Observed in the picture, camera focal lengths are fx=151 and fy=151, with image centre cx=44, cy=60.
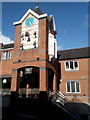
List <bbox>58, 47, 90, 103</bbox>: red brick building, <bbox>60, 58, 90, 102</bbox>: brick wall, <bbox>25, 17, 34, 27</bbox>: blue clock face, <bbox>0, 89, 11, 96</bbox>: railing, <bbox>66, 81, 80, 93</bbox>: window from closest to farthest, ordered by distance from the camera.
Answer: <bbox>25, 17, 34, 27</bbox>: blue clock face → <bbox>0, 89, 11, 96</bbox>: railing → <bbox>60, 58, 90, 102</bbox>: brick wall → <bbox>58, 47, 90, 103</bbox>: red brick building → <bbox>66, 81, 80, 93</bbox>: window

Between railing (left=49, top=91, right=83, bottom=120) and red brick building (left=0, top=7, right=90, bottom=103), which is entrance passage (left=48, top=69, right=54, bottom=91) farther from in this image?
railing (left=49, top=91, right=83, bottom=120)

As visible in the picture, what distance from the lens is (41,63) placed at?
62.4 feet

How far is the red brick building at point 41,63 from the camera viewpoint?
19.8 metres

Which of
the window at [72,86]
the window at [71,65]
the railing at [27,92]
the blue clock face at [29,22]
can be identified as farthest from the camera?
the window at [71,65]

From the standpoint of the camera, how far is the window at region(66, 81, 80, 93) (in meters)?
22.6

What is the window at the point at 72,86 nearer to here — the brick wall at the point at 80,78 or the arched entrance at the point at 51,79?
the brick wall at the point at 80,78

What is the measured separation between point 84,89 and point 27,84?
8347mm

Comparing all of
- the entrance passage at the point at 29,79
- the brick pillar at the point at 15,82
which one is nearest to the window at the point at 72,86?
the entrance passage at the point at 29,79

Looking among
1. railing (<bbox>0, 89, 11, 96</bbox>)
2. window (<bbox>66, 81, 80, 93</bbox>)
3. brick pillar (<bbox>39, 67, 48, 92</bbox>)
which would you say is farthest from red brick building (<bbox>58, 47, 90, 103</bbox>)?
railing (<bbox>0, 89, 11, 96</bbox>)

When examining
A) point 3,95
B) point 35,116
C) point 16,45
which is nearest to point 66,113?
point 35,116

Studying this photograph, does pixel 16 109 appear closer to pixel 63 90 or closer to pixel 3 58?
pixel 63 90

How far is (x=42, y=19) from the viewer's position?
20734 millimetres

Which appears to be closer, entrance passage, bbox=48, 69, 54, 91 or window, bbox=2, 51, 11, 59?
entrance passage, bbox=48, 69, 54, 91

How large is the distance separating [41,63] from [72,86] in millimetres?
7086
